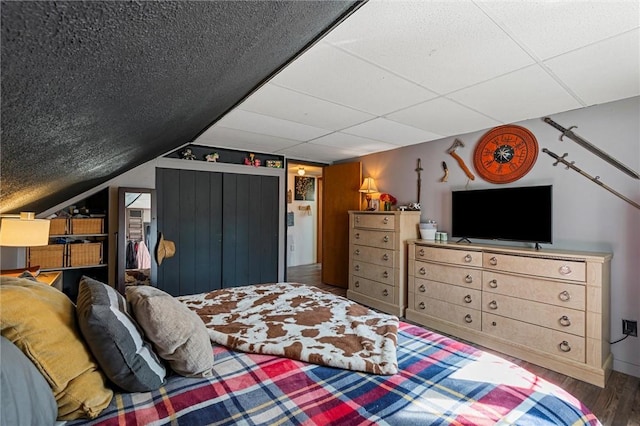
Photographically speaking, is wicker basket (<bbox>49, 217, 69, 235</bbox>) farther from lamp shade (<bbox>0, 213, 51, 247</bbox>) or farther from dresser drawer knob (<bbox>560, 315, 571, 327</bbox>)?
dresser drawer knob (<bbox>560, 315, 571, 327</bbox>)

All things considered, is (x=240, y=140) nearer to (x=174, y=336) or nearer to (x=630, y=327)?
(x=174, y=336)

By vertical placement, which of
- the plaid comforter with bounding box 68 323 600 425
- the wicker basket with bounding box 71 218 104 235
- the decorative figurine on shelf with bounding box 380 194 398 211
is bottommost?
the plaid comforter with bounding box 68 323 600 425

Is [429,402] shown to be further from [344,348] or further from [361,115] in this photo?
[361,115]

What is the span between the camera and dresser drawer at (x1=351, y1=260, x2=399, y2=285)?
3916 millimetres

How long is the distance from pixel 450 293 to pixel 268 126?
2.64 metres

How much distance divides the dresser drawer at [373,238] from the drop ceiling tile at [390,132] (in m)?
1.19

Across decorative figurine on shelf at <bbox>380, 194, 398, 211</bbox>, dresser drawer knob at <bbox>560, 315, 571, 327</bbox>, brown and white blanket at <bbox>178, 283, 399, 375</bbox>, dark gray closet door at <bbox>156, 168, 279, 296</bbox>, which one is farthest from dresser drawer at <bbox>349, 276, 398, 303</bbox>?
brown and white blanket at <bbox>178, 283, 399, 375</bbox>

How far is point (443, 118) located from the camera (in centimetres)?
294

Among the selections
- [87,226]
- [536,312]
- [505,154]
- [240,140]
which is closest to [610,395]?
[536,312]

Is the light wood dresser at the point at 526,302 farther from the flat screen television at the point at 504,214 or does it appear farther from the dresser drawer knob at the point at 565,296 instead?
the flat screen television at the point at 504,214

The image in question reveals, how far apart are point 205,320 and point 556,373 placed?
9.25 ft

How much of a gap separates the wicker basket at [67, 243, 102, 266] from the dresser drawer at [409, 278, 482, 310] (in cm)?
368

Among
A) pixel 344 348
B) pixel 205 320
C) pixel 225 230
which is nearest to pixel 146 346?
pixel 205 320

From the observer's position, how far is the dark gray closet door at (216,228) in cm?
401
